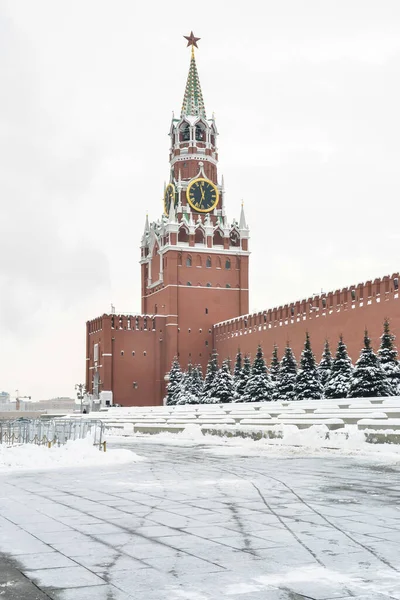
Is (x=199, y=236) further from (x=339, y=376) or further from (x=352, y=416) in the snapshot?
(x=352, y=416)

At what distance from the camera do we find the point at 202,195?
73000 millimetres

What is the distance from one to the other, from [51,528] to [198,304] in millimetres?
62562

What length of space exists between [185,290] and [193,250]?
12.8 ft

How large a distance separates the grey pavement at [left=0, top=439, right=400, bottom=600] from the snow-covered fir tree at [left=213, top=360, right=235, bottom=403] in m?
40.1

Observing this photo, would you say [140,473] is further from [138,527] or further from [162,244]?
[162,244]

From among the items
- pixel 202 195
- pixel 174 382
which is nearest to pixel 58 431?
pixel 174 382

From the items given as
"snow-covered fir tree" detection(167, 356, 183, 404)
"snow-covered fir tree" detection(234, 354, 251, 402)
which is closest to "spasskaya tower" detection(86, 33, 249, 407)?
"snow-covered fir tree" detection(167, 356, 183, 404)

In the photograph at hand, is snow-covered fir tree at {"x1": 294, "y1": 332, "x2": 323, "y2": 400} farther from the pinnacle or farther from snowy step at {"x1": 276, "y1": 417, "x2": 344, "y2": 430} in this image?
the pinnacle

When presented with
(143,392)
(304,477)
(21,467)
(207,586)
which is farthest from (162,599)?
(143,392)

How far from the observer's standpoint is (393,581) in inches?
184

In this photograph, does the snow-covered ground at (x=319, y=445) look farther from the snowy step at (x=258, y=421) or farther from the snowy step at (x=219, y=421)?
the snowy step at (x=219, y=421)

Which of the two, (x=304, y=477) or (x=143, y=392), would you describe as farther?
(x=143, y=392)

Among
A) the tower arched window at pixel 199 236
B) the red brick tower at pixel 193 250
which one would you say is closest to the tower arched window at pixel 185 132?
the red brick tower at pixel 193 250

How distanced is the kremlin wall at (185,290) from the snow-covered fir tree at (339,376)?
70.0 ft
